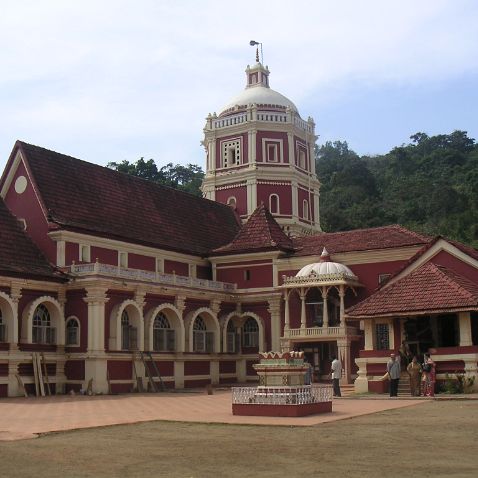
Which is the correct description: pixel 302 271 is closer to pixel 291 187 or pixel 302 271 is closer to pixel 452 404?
pixel 291 187

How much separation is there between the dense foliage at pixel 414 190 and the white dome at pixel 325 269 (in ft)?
93.5

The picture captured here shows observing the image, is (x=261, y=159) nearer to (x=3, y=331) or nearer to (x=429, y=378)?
(x=3, y=331)

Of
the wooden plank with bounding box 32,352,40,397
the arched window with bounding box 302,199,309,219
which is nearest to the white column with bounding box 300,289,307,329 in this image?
the wooden plank with bounding box 32,352,40,397

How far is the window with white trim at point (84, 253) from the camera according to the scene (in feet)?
110

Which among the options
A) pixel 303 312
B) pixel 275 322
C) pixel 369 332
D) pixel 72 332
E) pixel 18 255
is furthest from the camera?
pixel 275 322

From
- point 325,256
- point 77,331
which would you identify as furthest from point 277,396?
point 325,256

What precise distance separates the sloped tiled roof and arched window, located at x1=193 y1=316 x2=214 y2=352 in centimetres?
804

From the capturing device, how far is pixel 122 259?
117ft

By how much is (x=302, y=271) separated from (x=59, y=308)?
39.4 ft

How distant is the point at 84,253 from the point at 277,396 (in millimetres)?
17759

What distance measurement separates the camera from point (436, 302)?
26.3 m

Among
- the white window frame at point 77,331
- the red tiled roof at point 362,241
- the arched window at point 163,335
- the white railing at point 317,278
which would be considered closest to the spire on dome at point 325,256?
the red tiled roof at point 362,241

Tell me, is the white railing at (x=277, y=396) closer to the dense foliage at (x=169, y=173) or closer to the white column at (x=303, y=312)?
the white column at (x=303, y=312)

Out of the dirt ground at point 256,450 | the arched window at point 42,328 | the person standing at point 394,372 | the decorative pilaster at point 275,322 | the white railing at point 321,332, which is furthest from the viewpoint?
A: the decorative pilaster at point 275,322
